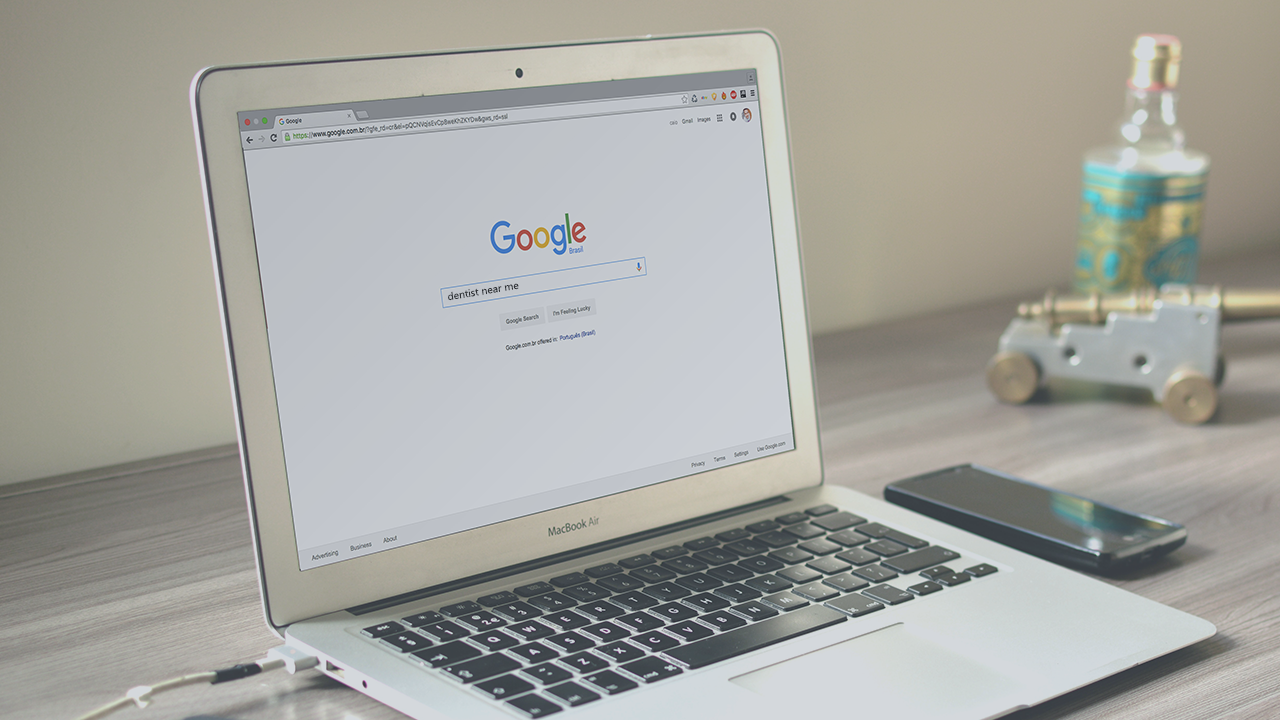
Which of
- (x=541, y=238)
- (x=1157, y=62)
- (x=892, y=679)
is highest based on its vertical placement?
(x=1157, y=62)

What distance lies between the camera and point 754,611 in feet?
1.90

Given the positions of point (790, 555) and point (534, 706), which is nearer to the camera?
point (534, 706)

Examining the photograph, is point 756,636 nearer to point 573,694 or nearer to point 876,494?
point 573,694

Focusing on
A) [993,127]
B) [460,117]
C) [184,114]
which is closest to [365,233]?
[460,117]

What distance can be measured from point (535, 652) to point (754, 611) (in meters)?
0.12

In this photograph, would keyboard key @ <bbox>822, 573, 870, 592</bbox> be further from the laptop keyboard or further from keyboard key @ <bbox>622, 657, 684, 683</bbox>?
keyboard key @ <bbox>622, 657, 684, 683</bbox>

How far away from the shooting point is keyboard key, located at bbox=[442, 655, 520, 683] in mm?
506

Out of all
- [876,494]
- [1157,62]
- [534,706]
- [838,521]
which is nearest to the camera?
[534,706]

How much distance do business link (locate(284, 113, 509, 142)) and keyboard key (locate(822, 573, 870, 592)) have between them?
0.32 meters

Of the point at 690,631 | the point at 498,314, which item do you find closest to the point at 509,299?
the point at 498,314

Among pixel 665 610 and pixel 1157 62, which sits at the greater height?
pixel 1157 62

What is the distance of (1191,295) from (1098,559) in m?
0.42

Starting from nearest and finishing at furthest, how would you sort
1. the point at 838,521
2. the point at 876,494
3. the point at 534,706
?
the point at 534,706, the point at 838,521, the point at 876,494

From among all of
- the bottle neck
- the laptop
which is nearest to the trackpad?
the laptop
